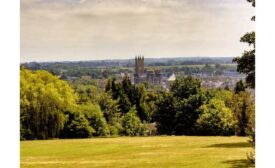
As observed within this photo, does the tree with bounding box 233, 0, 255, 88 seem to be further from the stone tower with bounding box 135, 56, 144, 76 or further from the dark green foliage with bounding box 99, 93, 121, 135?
the dark green foliage with bounding box 99, 93, 121, 135

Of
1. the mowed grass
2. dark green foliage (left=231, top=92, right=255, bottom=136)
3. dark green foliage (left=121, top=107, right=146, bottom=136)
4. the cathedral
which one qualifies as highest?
the cathedral

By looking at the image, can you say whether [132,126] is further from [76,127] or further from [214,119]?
[214,119]

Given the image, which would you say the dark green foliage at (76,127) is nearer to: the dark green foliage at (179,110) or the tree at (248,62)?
the dark green foliage at (179,110)

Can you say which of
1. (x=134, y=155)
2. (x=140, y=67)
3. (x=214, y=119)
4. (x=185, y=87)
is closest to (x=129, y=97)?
(x=185, y=87)

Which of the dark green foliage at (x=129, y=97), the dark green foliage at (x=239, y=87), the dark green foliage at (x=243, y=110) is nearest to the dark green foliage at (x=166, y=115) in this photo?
the dark green foliage at (x=129, y=97)

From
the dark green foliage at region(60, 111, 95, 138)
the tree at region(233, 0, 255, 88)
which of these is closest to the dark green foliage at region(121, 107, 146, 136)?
the dark green foliage at region(60, 111, 95, 138)

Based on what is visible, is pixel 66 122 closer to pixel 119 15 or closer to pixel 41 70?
pixel 41 70
